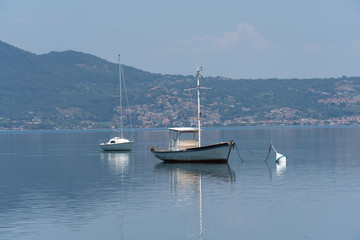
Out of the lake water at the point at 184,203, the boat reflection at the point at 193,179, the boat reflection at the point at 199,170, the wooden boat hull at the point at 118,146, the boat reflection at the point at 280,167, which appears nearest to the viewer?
the lake water at the point at 184,203

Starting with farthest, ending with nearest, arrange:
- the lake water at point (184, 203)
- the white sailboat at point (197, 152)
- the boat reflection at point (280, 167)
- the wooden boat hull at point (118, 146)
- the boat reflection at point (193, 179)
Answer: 1. the wooden boat hull at point (118, 146)
2. the white sailboat at point (197, 152)
3. the boat reflection at point (280, 167)
4. the boat reflection at point (193, 179)
5. the lake water at point (184, 203)

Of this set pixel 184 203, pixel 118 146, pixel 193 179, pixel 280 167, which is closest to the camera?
pixel 184 203

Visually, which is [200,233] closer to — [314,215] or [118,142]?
[314,215]

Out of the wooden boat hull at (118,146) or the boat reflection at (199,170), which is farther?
the wooden boat hull at (118,146)

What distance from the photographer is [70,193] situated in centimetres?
5325

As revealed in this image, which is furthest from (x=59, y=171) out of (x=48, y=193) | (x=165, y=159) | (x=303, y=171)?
(x=303, y=171)

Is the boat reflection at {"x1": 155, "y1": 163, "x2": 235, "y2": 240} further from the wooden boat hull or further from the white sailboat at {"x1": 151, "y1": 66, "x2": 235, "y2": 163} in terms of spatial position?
the wooden boat hull

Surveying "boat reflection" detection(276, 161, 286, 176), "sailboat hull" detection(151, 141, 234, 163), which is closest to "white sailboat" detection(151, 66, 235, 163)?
"sailboat hull" detection(151, 141, 234, 163)

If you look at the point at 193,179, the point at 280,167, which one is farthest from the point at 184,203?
the point at 280,167

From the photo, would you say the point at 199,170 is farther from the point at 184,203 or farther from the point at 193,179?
the point at 184,203

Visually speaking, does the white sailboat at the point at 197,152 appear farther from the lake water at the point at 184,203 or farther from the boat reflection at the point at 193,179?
the lake water at the point at 184,203

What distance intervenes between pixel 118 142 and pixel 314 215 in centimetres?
8472

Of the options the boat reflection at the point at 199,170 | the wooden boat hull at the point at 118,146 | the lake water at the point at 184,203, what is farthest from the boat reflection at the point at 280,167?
the wooden boat hull at the point at 118,146

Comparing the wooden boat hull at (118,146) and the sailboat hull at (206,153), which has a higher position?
the sailboat hull at (206,153)
